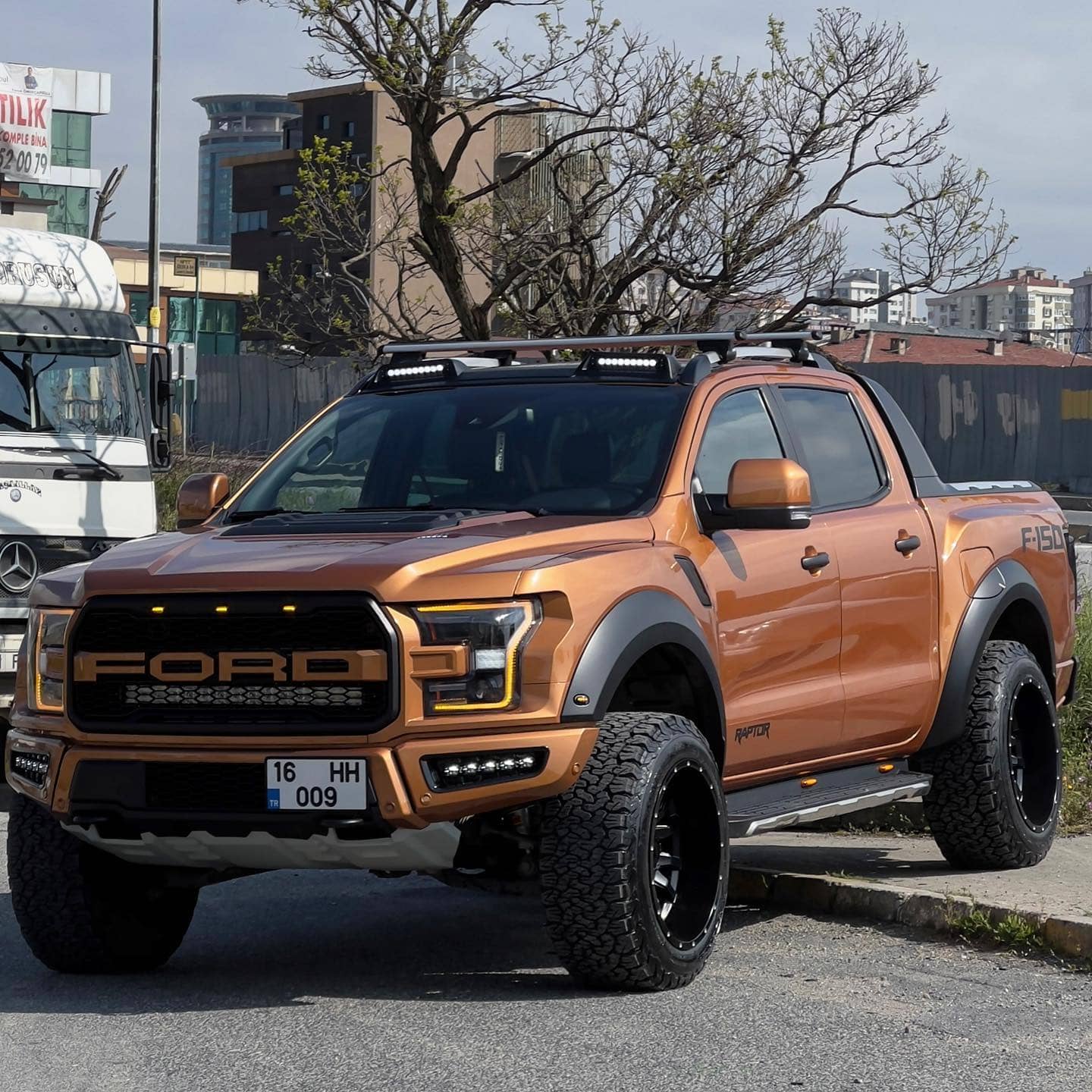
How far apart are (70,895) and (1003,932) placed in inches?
117

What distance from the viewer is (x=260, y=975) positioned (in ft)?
20.6

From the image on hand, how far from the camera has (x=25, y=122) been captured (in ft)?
123

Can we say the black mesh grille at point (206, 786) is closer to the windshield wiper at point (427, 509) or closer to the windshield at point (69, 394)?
the windshield wiper at point (427, 509)

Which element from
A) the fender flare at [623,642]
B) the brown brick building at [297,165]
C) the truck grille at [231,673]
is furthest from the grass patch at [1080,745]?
the brown brick building at [297,165]

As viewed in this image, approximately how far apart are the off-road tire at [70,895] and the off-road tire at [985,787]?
10.0 ft

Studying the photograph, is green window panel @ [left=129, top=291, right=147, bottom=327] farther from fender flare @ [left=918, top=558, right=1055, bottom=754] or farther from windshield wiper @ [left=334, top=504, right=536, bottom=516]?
windshield wiper @ [left=334, top=504, right=536, bottom=516]

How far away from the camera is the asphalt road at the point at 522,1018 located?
4.96 metres

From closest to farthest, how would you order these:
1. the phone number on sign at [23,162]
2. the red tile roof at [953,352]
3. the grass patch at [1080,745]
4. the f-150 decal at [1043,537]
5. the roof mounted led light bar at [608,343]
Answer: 1. the roof mounted led light bar at [608,343]
2. the f-150 decal at [1043,537]
3. the grass patch at [1080,745]
4. the phone number on sign at [23,162]
5. the red tile roof at [953,352]

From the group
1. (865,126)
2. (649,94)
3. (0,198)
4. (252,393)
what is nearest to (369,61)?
(649,94)

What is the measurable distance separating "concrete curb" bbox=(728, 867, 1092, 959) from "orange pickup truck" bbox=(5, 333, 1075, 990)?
36 cm

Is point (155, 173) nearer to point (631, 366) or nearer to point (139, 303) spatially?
point (631, 366)

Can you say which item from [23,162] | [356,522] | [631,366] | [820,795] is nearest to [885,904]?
[820,795]

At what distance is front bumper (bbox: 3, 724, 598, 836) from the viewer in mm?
5328

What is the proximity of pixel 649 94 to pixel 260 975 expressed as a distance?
12046mm
